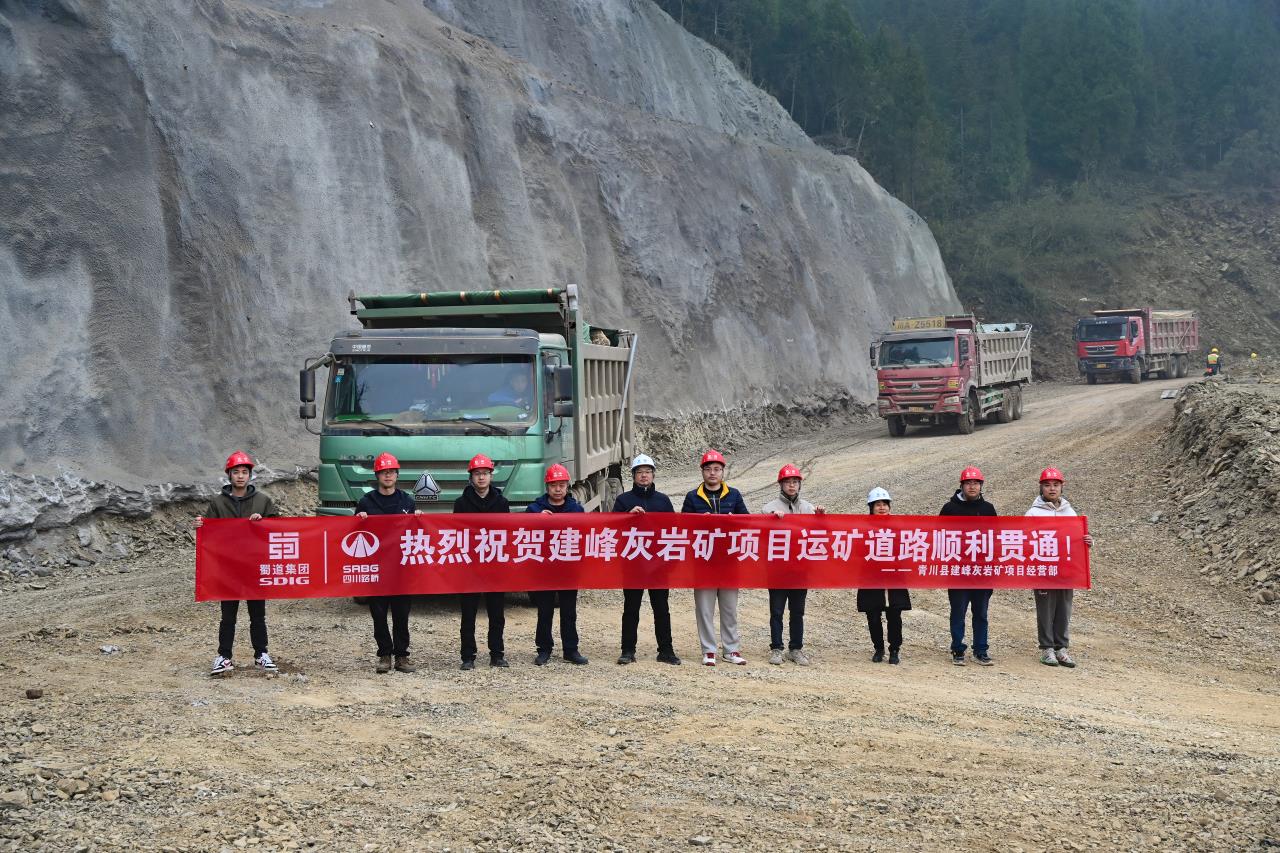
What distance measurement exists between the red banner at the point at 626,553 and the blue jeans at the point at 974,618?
0.15m

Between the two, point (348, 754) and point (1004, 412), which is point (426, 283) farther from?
point (348, 754)

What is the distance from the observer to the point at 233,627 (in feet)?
31.2

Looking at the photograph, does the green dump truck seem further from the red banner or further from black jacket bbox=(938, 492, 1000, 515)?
black jacket bbox=(938, 492, 1000, 515)

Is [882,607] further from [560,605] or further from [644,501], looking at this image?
[560,605]

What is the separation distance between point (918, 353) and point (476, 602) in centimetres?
2175

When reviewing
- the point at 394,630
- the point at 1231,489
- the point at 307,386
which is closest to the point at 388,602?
the point at 394,630

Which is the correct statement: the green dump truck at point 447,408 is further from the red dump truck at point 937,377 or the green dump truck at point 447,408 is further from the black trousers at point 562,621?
the red dump truck at point 937,377

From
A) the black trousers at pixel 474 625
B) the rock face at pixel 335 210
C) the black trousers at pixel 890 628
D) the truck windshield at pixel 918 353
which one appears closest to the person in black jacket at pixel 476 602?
the black trousers at pixel 474 625

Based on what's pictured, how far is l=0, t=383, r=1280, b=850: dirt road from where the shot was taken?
6.19 metres

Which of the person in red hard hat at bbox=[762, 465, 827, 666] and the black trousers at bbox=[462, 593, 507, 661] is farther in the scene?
the person in red hard hat at bbox=[762, 465, 827, 666]

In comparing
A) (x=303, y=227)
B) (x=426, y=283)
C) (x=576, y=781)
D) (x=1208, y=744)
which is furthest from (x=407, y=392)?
(x=426, y=283)

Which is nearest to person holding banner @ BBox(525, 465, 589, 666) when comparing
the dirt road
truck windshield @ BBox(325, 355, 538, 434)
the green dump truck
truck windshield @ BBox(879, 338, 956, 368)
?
the dirt road

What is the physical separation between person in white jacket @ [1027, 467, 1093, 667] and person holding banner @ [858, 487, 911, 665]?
1359 mm

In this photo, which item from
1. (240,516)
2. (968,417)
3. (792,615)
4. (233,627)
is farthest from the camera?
(968,417)
